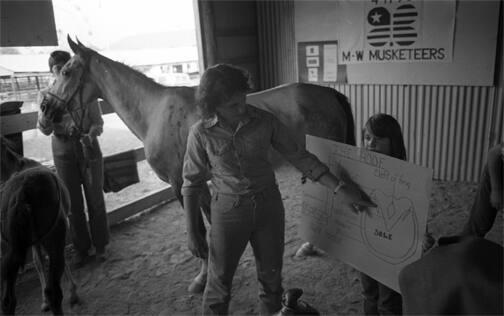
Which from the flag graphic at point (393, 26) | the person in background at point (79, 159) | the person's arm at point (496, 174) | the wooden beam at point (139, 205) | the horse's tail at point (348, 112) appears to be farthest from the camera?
the flag graphic at point (393, 26)

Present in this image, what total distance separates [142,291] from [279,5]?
4146 mm

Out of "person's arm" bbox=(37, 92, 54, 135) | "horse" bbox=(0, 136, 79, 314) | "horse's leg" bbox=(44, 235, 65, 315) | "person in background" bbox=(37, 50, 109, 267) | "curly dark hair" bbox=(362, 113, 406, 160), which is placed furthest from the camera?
"person in background" bbox=(37, 50, 109, 267)

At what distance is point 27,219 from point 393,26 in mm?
3994

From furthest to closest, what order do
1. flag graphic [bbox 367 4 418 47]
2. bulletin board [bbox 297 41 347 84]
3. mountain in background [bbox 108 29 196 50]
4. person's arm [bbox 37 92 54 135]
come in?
bulletin board [bbox 297 41 347 84] → flag graphic [bbox 367 4 418 47] → mountain in background [bbox 108 29 196 50] → person's arm [bbox 37 92 54 135]

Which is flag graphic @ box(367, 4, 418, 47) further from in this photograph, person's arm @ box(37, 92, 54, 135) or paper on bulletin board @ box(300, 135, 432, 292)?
person's arm @ box(37, 92, 54, 135)

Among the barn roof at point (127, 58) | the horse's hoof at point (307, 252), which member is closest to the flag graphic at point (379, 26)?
the barn roof at point (127, 58)

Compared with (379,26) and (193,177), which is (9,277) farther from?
(379,26)

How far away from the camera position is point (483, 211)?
5.01ft

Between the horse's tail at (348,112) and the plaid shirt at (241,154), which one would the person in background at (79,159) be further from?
the horse's tail at (348,112)

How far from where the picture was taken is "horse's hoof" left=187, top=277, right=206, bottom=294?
8.54ft

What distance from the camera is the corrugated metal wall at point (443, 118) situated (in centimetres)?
401

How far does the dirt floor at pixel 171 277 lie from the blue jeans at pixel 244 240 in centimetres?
67

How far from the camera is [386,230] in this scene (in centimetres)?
156

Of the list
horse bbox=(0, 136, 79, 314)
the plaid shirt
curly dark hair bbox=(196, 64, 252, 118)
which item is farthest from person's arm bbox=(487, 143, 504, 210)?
horse bbox=(0, 136, 79, 314)
